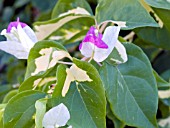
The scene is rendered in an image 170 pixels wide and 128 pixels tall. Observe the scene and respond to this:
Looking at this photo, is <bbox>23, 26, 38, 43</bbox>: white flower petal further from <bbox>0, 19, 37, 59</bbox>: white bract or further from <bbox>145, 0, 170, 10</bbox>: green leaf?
<bbox>145, 0, 170, 10</bbox>: green leaf

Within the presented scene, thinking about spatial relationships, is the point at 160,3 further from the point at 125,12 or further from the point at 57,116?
the point at 57,116

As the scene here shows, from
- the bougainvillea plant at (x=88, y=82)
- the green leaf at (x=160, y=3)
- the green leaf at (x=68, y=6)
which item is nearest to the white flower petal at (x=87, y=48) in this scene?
the bougainvillea plant at (x=88, y=82)

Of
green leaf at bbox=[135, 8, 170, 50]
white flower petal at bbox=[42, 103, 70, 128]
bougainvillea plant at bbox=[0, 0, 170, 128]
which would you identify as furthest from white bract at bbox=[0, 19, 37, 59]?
green leaf at bbox=[135, 8, 170, 50]

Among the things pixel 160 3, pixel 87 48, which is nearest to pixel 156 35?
pixel 160 3

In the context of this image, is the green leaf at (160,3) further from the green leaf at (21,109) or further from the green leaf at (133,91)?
the green leaf at (21,109)

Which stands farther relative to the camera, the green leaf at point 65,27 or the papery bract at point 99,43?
the green leaf at point 65,27

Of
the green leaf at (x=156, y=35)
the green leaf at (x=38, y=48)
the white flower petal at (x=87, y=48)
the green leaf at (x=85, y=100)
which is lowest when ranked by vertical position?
the green leaf at (x=156, y=35)

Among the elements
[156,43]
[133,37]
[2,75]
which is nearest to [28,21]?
[2,75]
